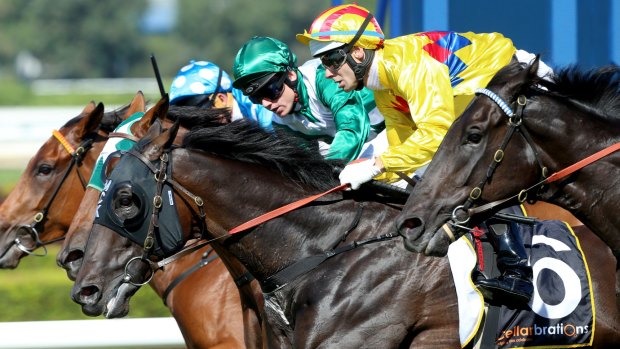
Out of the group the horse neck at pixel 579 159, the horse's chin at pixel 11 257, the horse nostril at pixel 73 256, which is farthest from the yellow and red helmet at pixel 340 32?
the horse's chin at pixel 11 257

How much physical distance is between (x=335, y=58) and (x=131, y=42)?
52630mm

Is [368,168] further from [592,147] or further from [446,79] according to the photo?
[592,147]

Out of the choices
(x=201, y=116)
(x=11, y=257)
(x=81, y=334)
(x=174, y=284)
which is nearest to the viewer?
(x=201, y=116)

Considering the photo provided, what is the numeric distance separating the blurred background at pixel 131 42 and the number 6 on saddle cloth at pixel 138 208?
5.46 ft

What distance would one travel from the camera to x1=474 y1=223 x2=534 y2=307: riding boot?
3.69m

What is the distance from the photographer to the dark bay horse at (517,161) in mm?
3275

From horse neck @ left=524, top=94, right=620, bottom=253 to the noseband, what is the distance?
0.03m

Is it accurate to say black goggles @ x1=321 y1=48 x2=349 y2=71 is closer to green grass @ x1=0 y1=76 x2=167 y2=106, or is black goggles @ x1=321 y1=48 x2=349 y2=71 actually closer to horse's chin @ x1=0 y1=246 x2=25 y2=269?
horse's chin @ x1=0 y1=246 x2=25 y2=269

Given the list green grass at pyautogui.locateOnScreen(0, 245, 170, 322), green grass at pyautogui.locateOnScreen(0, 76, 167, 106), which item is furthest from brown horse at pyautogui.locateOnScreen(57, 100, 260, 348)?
green grass at pyautogui.locateOnScreen(0, 76, 167, 106)

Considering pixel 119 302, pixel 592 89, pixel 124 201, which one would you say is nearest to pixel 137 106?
pixel 124 201

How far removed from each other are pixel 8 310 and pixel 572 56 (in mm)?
4717

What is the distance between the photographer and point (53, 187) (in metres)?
5.12

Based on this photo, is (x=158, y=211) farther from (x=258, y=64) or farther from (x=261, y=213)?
(x=258, y=64)

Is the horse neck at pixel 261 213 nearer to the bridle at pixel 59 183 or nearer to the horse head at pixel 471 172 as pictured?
the horse head at pixel 471 172
